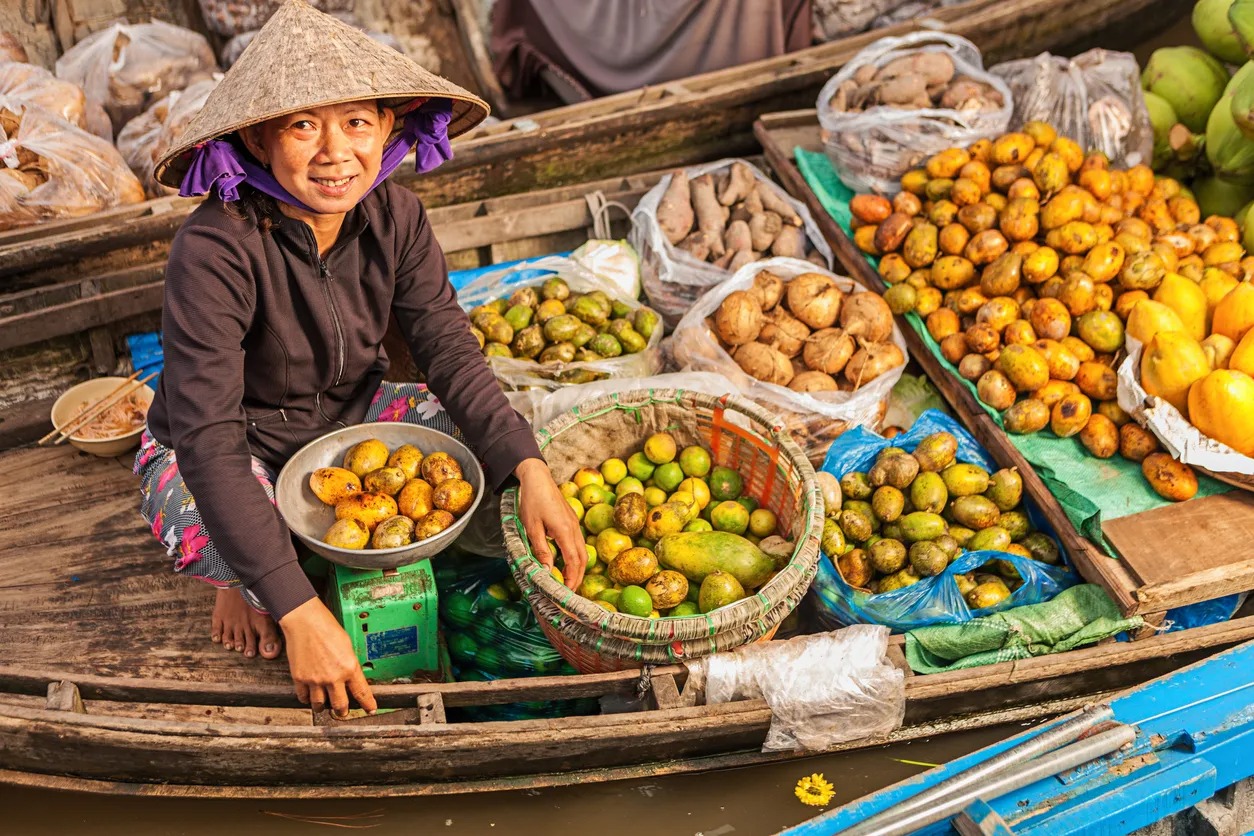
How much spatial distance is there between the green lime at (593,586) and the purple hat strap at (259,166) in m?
1.05

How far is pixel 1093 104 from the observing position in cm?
337

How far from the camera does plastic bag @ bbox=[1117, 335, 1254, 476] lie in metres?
2.44

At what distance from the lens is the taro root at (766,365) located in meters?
2.76

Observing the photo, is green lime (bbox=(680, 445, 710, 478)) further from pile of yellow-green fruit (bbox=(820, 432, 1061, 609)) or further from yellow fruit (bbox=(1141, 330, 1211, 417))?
yellow fruit (bbox=(1141, 330, 1211, 417))

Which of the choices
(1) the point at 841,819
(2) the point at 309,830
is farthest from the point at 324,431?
(1) the point at 841,819

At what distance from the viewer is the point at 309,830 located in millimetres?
2229

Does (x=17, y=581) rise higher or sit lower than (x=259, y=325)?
Answer: lower

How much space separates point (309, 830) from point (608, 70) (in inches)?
143

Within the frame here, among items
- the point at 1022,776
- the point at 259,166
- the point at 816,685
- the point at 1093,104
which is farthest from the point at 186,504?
the point at 1093,104

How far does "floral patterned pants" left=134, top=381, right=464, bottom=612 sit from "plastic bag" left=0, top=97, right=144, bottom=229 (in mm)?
1407

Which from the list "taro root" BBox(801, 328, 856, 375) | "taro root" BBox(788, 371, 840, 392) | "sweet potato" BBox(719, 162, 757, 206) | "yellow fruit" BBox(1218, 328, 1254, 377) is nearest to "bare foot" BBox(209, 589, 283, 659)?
"taro root" BBox(788, 371, 840, 392)

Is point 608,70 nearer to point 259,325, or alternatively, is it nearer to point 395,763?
point 259,325

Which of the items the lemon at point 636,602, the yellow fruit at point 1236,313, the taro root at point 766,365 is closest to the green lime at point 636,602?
the lemon at point 636,602

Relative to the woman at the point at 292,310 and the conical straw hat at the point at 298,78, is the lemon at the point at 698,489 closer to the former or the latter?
the woman at the point at 292,310
